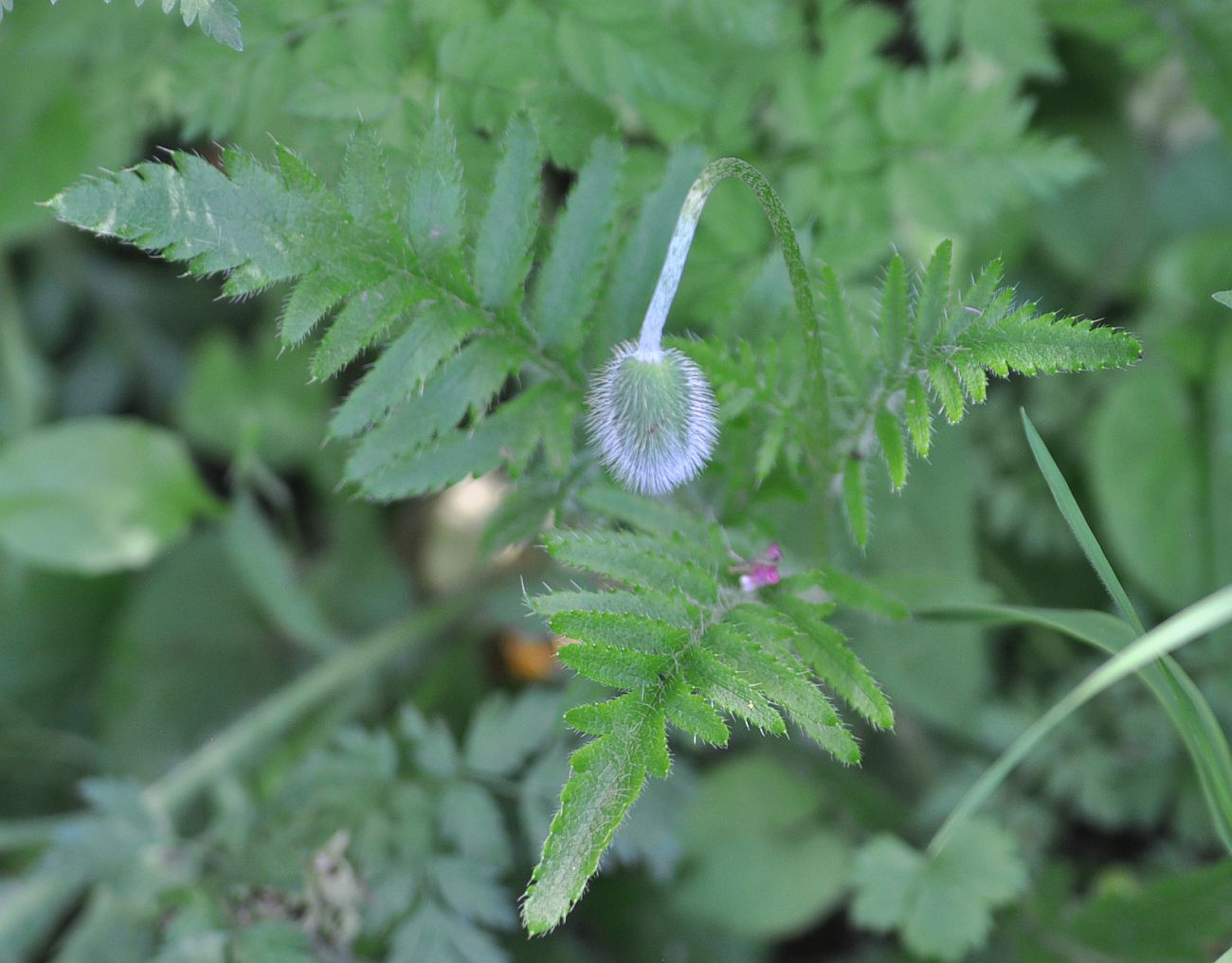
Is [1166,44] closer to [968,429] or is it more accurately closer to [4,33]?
[968,429]

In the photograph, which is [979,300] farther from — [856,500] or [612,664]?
[612,664]

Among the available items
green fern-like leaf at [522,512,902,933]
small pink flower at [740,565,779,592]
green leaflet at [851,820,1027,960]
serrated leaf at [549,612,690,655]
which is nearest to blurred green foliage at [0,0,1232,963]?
green leaflet at [851,820,1027,960]

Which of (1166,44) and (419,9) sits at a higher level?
(1166,44)

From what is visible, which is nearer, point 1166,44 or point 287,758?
point 1166,44

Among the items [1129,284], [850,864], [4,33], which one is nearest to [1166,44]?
[1129,284]

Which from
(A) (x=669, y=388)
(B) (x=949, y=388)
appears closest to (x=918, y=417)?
(B) (x=949, y=388)

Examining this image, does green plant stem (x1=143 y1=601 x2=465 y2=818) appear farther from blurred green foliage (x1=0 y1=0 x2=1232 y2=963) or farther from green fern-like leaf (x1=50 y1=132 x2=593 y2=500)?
green fern-like leaf (x1=50 y1=132 x2=593 y2=500)

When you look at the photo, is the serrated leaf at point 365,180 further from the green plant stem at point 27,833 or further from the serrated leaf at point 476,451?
the green plant stem at point 27,833

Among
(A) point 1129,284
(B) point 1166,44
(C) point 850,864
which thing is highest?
(B) point 1166,44
